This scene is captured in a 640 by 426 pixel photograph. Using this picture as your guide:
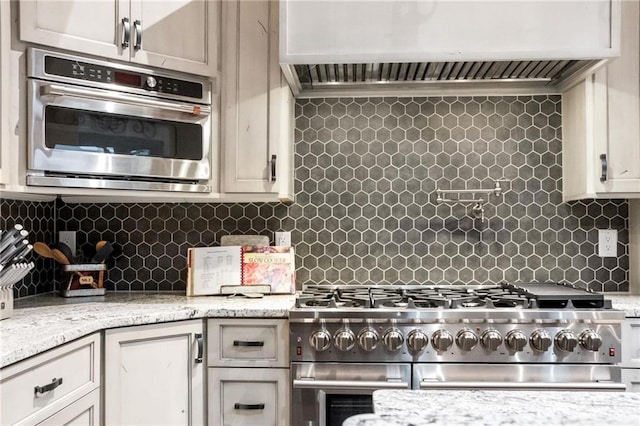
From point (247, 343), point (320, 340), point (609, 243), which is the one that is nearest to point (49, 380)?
point (247, 343)

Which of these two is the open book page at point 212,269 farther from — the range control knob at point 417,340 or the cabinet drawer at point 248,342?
the range control knob at point 417,340

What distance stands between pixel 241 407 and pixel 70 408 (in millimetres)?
683

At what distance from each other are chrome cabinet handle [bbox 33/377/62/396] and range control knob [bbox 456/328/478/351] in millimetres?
1427

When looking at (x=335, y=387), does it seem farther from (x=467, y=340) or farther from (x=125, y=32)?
(x=125, y=32)

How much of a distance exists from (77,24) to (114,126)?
1.38 feet

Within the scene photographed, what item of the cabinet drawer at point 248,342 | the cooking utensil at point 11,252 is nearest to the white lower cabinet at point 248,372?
the cabinet drawer at point 248,342

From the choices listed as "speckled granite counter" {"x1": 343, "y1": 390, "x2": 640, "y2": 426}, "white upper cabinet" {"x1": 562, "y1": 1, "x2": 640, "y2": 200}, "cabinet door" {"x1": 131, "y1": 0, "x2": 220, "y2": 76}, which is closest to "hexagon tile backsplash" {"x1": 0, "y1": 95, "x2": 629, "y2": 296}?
"white upper cabinet" {"x1": 562, "y1": 1, "x2": 640, "y2": 200}

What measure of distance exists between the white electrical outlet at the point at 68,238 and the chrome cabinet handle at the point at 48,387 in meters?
1.32

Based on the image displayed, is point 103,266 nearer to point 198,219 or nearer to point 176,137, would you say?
point 198,219

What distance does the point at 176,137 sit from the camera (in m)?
2.33

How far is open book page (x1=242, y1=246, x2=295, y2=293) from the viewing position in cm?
→ 256

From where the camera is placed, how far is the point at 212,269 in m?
2.54

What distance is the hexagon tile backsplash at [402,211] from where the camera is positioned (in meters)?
2.77

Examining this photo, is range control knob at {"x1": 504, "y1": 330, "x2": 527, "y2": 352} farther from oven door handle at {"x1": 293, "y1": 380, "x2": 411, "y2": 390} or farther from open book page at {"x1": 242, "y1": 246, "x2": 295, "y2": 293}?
open book page at {"x1": 242, "y1": 246, "x2": 295, "y2": 293}
